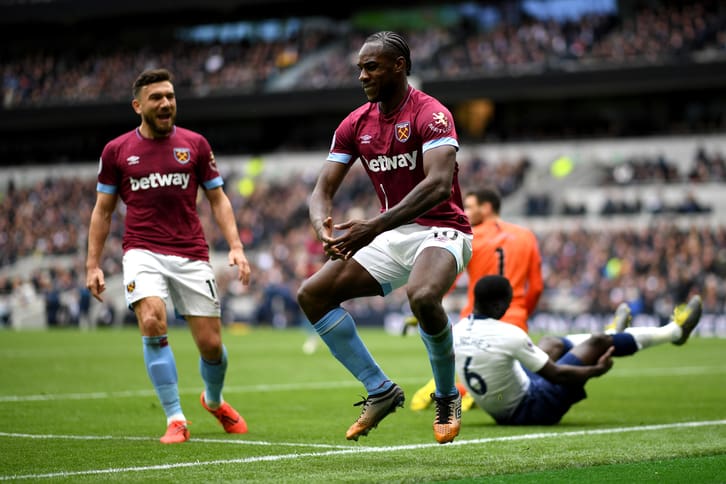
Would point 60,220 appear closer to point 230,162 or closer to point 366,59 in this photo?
point 230,162

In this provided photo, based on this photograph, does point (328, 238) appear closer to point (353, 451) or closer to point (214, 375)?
point (353, 451)

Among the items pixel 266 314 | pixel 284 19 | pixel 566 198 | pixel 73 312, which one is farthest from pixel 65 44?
pixel 566 198

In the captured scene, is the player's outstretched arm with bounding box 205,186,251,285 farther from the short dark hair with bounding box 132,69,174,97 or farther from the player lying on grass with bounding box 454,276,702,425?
the player lying on grass with bounding box 454,276,702,425

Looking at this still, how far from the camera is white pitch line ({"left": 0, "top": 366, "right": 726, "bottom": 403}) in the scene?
1244 cm

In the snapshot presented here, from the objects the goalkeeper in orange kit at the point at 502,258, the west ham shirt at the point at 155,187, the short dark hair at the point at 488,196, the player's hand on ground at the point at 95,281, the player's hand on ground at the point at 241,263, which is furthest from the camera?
the short dark hair at the point at 488,196

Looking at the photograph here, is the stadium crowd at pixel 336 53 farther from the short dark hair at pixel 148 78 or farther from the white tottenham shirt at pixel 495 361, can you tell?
the short dark hair at pixel 148 78

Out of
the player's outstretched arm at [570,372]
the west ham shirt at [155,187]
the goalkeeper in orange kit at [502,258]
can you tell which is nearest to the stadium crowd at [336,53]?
the goalkeeper in orange kit at [502,258]

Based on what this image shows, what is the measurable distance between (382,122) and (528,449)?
245 cm

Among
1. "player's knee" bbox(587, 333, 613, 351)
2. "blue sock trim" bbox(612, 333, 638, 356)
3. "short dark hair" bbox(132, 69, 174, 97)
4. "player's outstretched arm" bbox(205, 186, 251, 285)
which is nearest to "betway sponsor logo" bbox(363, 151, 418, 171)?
"player's outstretched arm" bbox(205, 186, 251, 285)

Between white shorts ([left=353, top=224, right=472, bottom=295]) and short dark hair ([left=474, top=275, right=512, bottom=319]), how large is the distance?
202 centimetres

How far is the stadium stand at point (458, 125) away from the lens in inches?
1341

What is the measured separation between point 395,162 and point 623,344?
370 centimetres

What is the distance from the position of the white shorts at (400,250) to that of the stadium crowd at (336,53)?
33879mm

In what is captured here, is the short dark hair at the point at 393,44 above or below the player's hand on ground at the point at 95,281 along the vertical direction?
above
